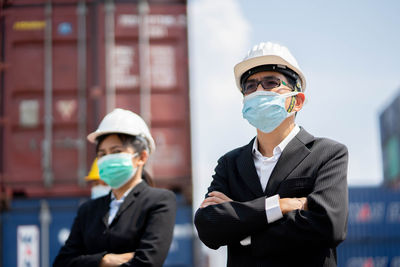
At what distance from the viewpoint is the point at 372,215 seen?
18906 millimetres

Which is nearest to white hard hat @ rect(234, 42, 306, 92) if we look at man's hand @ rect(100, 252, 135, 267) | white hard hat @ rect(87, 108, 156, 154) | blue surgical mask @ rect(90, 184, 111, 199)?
white hard hat @ rect(87, 108, 156, 154)

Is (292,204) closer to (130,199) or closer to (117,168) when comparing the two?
(130,199)

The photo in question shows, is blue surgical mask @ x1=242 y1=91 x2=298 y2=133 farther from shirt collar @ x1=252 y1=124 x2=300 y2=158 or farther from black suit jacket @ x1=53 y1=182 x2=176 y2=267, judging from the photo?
black suit jacket @ x1=53 y1=182 x2=176 y2=267

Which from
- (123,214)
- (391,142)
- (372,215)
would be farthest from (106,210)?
(391,142)

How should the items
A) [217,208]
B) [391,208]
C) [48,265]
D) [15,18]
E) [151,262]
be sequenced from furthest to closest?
[391,208] < [15,18] < [48,265] < [151,262] < [217,208]

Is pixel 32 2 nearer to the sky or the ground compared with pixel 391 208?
nearer to the sky

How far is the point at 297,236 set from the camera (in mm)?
2418

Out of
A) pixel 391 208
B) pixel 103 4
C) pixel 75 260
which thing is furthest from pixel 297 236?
pixel 391 208

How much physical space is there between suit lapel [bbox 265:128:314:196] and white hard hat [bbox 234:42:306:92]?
1.21ft

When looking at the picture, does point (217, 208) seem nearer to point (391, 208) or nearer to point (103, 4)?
point (103, 4)

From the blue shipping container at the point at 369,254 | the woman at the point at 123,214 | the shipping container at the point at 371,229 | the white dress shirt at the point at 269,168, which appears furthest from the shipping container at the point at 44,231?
the shipping container at the point at 371,229

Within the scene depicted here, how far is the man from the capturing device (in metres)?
2.45

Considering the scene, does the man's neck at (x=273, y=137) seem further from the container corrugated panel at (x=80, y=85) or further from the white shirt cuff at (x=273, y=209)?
the container corrugated panel at (x=80, y=85)

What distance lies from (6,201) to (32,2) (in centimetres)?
294
